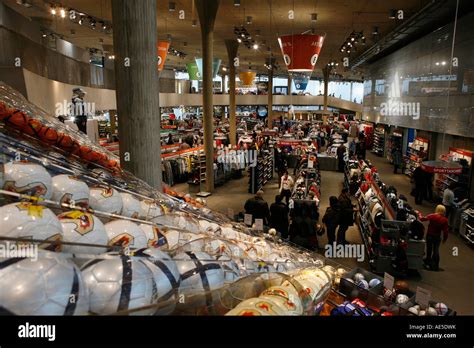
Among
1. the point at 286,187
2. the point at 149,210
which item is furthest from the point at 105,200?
the point at 286,187

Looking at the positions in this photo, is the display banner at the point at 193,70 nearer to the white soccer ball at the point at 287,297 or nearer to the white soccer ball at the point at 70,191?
the white soccer ball at the point at 70,191

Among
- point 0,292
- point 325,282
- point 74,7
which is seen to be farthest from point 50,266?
point 74,7

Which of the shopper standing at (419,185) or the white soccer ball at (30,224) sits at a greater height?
the white soccer ball at (30,224)

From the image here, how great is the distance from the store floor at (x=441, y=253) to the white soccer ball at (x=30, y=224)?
6254 mm

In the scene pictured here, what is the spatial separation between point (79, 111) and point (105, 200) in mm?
7988

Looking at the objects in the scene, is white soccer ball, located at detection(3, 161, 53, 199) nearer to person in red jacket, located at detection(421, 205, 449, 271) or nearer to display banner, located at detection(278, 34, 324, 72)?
person in red jacket, located at detection(421, 205, 449, 271)

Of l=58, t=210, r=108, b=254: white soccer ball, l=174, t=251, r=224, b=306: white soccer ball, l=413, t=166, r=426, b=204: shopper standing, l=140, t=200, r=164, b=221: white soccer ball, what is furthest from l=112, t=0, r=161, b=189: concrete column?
l=413, t=166, r=426, b=204: shopper standing

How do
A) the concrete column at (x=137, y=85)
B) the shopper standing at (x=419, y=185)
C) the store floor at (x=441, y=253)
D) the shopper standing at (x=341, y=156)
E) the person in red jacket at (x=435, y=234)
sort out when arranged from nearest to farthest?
the concrete column at (x=137, y=85) < the store floor at (x=441, y=253) < the person in red jacket at (x=435, y=234) < the shopper standing at (x=419, y=185) < the shopper standing at (x=341, y=156)

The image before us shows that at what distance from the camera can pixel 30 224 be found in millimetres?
1950

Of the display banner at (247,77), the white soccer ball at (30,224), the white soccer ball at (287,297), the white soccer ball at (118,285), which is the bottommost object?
the white soccer ball at (287,297)

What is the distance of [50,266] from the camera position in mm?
1617

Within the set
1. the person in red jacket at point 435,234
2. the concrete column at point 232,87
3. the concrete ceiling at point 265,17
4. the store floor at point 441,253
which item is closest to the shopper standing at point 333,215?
the store floor at point 441,253

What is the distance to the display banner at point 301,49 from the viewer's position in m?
10.6
